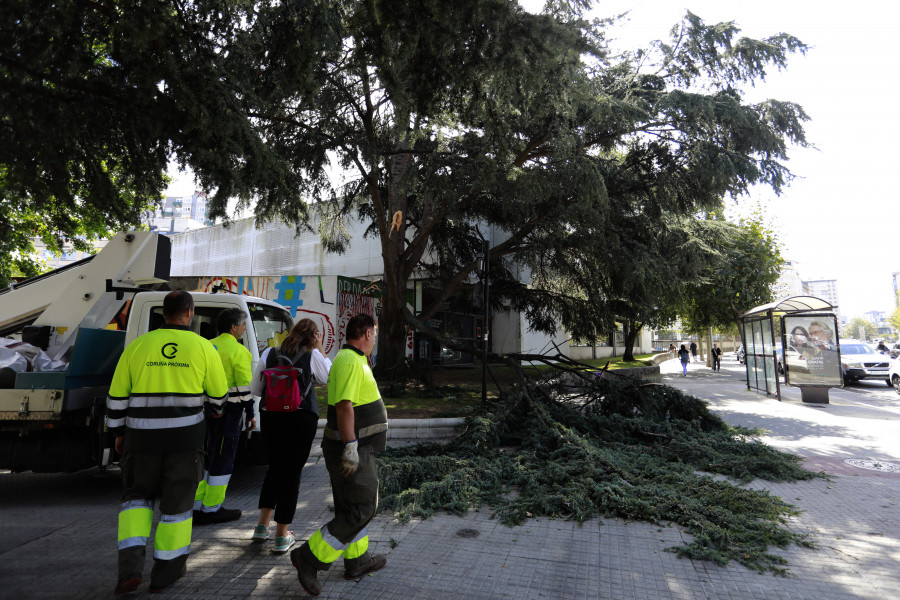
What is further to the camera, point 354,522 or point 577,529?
point 577,529

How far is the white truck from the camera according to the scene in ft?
15.3

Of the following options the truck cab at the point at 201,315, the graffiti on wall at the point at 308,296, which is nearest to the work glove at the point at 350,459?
the truck cab at the point at 201,315

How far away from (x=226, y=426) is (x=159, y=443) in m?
1.14

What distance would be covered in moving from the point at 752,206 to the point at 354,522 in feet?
92.9

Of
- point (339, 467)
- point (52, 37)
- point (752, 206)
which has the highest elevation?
point (752, 206)

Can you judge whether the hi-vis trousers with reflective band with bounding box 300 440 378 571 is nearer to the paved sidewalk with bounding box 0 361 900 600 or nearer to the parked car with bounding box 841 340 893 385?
the paved sidewalk with bounding box 0 361 900 600

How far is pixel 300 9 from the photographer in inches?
245

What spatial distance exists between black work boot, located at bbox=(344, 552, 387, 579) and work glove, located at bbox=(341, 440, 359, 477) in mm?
659

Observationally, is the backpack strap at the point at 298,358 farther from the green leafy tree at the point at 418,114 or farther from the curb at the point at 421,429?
the curb at the point at 421,429

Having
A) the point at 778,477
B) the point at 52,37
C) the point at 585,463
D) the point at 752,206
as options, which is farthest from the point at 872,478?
the point at 752,206

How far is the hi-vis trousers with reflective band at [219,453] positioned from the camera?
14.1ft

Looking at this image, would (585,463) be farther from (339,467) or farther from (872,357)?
(872,357)

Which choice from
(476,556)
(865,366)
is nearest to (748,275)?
(865,366)

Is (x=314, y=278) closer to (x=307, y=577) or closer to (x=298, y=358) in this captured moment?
(x=298, y=358)
